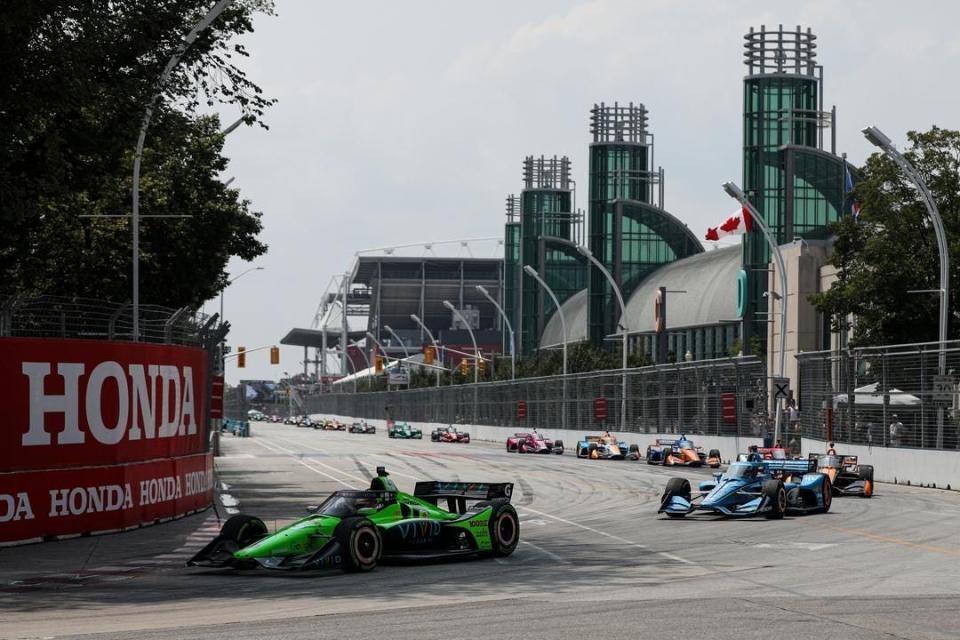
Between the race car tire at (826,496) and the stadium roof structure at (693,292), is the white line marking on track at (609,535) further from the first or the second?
the stadium roof structure at (693,292)

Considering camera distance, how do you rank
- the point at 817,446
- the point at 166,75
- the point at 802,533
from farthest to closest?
1. the point at 817,446
2. the point at 166,75
3. the point at 802,533

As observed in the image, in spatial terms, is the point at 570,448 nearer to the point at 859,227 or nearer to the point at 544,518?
the point at 859,227

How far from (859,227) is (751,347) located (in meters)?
36.4

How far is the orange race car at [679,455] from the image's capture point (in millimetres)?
46406

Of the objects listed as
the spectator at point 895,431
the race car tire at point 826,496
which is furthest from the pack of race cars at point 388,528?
the spectator at point 895,431

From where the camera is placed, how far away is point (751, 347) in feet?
273

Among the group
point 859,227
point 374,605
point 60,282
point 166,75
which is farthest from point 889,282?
point 374,605

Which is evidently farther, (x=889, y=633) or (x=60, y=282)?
(x=60, y=282)

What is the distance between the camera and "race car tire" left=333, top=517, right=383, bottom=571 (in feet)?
55.5

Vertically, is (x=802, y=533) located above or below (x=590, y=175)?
below

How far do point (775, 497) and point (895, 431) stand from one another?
1474cm

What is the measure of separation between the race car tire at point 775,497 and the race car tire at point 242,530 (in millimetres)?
9383

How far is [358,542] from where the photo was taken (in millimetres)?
17062

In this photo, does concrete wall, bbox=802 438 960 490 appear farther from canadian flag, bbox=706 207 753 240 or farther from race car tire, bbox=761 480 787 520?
canadian flag, bbox=706 207 753 240
